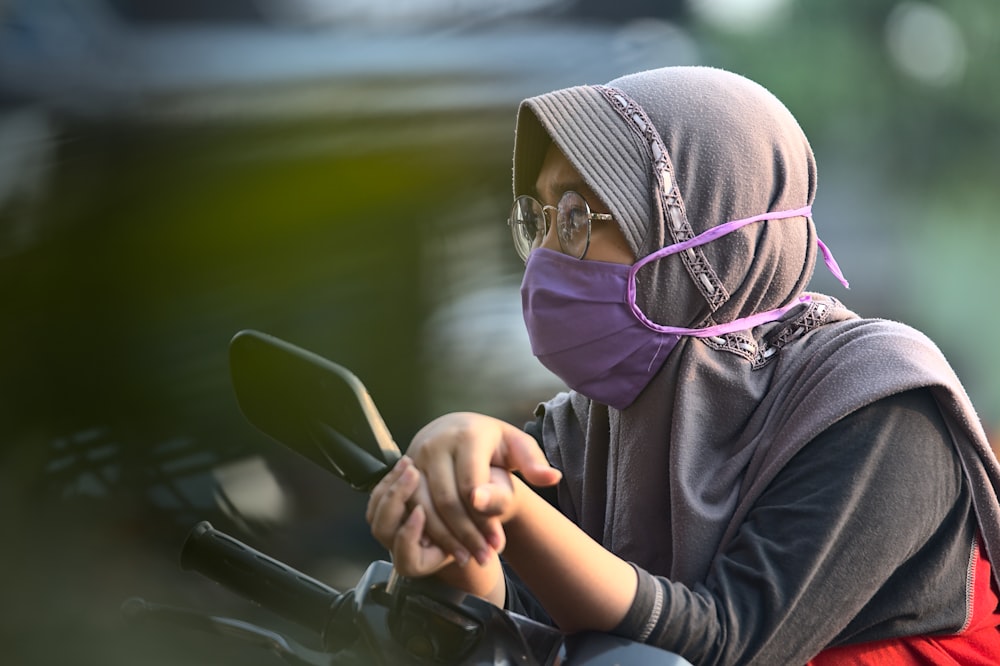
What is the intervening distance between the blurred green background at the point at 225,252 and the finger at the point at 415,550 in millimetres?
159

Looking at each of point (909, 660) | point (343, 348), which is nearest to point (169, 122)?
point (343, 348)

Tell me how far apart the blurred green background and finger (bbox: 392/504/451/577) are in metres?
0.16

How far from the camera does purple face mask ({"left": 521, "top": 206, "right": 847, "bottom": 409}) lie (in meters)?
1.31

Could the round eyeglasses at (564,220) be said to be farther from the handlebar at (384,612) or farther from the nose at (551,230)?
the handlebar at (384,612)

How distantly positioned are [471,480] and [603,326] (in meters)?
0.57

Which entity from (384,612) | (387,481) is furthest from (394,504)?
(384,612)

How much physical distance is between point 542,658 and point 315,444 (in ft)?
1.02

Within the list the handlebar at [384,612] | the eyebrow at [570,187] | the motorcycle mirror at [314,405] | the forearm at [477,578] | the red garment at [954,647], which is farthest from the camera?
the eyebrow at [570,187]

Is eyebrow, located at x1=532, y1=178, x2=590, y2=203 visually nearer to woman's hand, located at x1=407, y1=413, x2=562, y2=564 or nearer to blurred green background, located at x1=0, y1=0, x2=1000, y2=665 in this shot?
blurred green background, located at x1=0, y1=0, x2=1000, y2=665

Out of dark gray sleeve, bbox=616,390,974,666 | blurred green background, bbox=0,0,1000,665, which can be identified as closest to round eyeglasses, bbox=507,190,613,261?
blurred green background, bbox=0,0,1000,665

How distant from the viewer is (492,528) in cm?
79

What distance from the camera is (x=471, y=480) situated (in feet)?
2.54

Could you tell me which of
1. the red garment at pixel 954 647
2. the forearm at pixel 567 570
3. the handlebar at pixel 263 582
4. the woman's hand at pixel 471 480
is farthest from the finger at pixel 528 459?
the red garment at pixel 954 647

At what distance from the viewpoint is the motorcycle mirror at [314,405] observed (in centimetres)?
74
